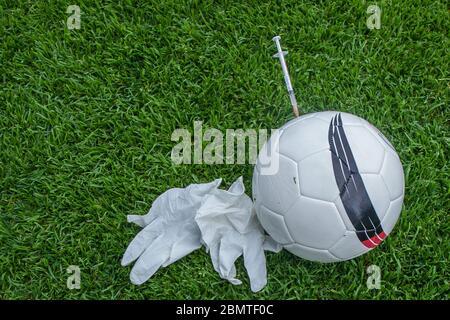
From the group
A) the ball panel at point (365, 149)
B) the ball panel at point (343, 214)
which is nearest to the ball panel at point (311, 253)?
the ball panel at point (343, 214)

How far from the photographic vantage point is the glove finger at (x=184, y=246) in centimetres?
232

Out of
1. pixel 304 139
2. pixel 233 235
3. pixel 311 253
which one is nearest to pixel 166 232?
pixel 233 235

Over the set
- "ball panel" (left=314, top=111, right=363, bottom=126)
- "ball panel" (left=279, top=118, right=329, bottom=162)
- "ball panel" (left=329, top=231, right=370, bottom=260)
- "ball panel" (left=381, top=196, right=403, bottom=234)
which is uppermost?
"ball panel" (left=314, top=111, right=363, bottom=126)

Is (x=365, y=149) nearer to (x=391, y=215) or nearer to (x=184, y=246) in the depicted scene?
(x=391, y=215)

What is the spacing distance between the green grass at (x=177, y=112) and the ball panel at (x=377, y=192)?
44 cm

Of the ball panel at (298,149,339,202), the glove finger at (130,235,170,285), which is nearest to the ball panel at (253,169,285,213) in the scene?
the ball panel at (298,149,339,202)

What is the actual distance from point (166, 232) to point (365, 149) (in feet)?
3.34

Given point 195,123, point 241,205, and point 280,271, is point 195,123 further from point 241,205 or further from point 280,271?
point 280,271

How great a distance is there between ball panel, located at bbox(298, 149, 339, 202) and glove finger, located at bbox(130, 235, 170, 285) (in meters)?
0.77

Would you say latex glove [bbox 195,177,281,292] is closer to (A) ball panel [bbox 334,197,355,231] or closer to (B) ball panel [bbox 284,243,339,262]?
(B) ball panel [bbox 284,243,339,262]

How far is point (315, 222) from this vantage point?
6.37 ft

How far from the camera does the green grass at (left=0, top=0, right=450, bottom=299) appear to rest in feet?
7.70

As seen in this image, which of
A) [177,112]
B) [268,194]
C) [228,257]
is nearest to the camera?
[268,194]

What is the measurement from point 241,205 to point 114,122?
2.86 ft
